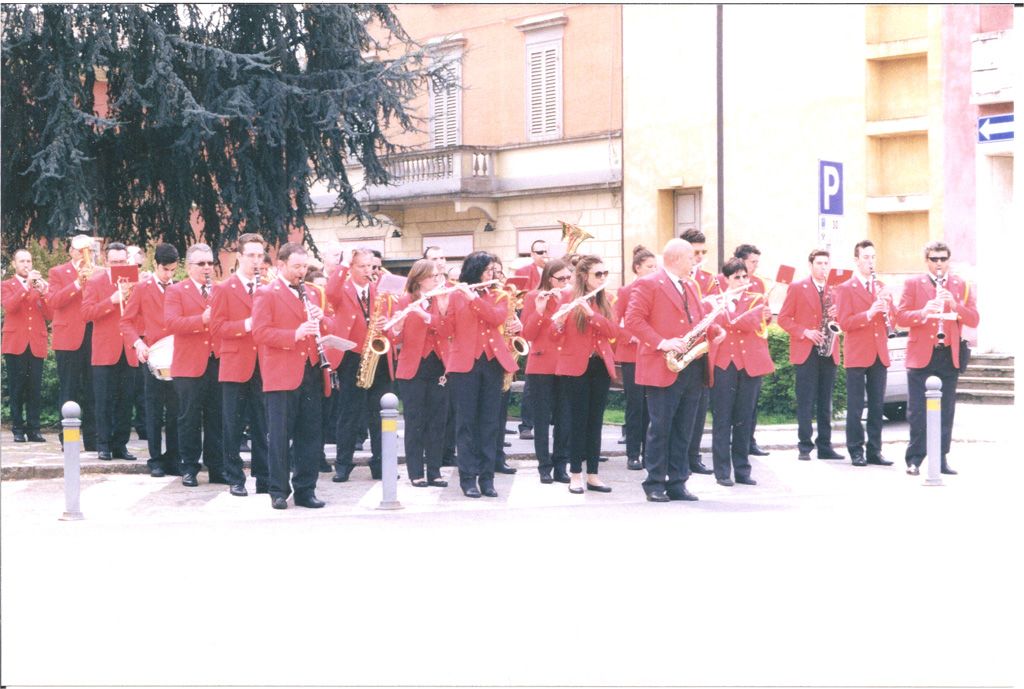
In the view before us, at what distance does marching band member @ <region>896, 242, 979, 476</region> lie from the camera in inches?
555

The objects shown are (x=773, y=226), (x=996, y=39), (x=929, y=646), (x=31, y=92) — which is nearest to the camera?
(x=929, y=646)

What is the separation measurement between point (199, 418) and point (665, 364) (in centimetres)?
408

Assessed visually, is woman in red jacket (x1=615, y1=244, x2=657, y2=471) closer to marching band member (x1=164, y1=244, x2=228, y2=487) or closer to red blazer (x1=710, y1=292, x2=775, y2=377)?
red blazer (x1=710, y1=292, x2=775, y2=377)

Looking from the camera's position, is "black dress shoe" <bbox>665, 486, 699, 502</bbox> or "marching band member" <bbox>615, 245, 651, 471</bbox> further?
"marching band member" <bbox>615, 245, 651, 471</bbox>

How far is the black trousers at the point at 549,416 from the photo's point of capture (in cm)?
1313

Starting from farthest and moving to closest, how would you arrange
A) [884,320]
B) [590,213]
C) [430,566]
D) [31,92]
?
[590,213] → [31,92] → [884,320] → [430,566]

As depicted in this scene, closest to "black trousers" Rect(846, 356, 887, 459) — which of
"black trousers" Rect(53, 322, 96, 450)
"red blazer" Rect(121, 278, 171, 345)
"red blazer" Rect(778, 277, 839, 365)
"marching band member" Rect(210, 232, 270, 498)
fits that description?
"red blazer" Rect(778, 277, 839, 365)

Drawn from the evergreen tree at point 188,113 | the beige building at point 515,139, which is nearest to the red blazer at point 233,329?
the evergreen tree at point 188,113

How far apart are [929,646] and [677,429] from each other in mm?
5574

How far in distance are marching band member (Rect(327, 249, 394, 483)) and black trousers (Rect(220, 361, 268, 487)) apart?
99cm

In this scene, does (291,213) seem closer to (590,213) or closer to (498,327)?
(498,327)

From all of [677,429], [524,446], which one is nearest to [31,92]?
[524,446]

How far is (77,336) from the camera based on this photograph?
49.9 feet

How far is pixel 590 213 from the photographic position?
3241cm
